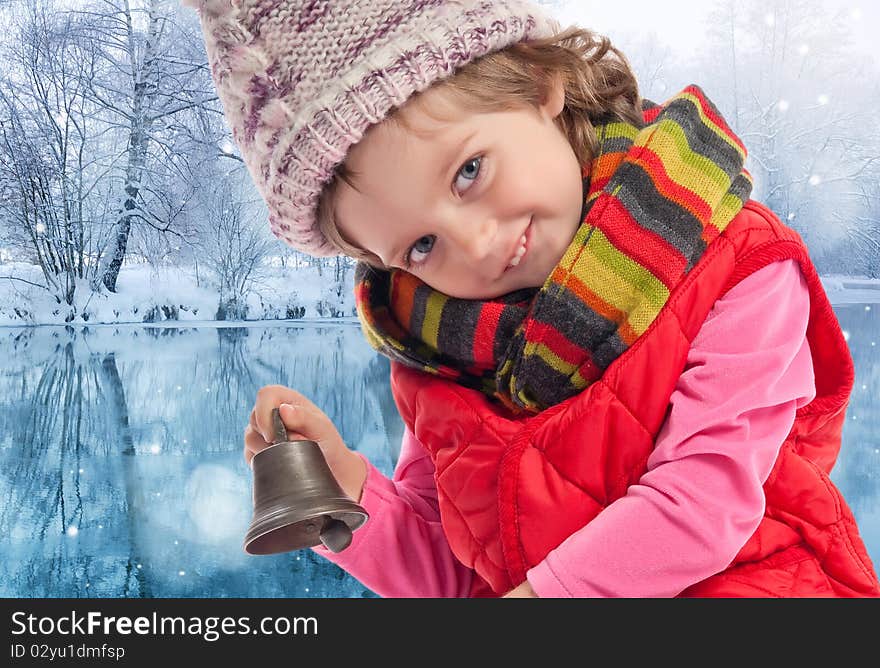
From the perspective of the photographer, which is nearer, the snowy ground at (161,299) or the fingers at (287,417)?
the fingers at (287,417)

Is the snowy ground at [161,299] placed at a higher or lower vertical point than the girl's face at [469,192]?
lower

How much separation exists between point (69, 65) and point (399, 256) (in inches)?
94.1

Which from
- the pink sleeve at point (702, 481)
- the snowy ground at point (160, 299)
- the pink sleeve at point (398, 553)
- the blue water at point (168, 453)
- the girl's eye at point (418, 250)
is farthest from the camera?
the snowy ground at point (160, 299)

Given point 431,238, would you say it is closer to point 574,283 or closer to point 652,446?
point 574,283

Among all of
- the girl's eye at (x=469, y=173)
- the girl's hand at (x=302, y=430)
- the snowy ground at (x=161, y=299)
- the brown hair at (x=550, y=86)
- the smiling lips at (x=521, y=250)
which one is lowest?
the snowy ground at (x=161, y=299)

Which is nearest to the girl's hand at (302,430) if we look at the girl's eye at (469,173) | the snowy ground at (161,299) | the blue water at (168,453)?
the girl's eye at (469,173)

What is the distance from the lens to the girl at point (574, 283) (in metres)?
0.67

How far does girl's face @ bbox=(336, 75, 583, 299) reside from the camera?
71 cm

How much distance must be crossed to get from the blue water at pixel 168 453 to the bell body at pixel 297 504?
691 millimetres

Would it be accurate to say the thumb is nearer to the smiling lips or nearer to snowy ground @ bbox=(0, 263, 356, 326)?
the smiling lips

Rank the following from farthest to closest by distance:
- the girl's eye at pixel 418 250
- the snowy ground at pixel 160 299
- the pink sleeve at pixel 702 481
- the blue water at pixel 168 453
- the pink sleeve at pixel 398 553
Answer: the snowy ground at pixel 160 299
the blue water at pixel 168 453
the pink sleeve at pixel 398 553
the girl's eye at pixel 418 250
the pink sleeve at pixel 702 481

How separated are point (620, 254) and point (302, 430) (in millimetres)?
351

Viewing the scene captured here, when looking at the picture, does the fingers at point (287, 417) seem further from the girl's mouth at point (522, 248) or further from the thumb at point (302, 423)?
the girl's mouth at point (522, 248)

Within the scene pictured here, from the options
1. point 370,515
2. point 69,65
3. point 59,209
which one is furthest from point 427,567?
point 69,65
